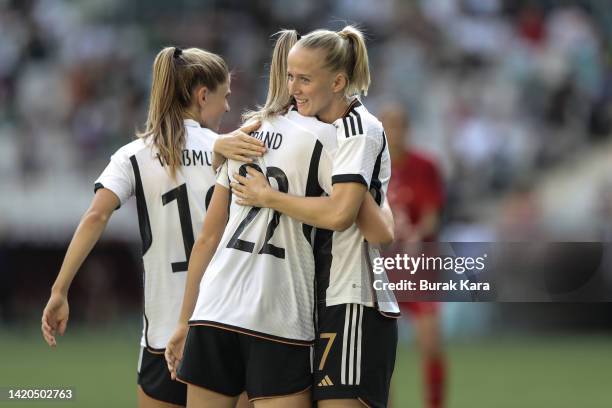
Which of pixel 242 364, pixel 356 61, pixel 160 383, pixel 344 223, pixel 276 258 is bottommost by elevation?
pixel 160 383

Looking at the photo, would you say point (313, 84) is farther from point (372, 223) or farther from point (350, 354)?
point (350, 354)

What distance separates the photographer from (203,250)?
4031 mm

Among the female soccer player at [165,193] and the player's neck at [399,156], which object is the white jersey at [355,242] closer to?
the female soccer player at [165,193]

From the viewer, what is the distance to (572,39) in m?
15.0

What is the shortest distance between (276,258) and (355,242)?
283 millimetres

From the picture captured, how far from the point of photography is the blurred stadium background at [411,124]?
13141mm

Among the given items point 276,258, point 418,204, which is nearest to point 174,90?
point 276,258

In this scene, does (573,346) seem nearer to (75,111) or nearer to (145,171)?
(75,111)

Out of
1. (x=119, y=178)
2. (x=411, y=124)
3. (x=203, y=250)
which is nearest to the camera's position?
(x=203, y=250)

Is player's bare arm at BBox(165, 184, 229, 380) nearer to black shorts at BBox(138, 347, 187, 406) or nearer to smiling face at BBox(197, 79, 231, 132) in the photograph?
black shorts at BBox(138, 347, 187, 406)

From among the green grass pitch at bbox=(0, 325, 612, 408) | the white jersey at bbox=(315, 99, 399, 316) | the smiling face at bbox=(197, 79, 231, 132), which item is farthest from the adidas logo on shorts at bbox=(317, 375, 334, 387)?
the green grass pitch at bbox=(0, 325, 612, 408)

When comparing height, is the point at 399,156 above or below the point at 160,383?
above

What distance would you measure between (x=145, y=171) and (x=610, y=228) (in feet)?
29.6

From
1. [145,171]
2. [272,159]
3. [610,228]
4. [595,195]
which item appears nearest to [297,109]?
[272,159]
